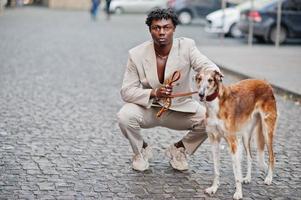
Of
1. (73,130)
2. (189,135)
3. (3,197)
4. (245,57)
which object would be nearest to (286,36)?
(245,57)

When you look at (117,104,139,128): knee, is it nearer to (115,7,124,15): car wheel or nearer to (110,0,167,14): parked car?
(110,0,167,14): parked car

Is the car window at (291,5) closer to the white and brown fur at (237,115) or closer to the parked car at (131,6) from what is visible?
the white and brown fur at (237,115)

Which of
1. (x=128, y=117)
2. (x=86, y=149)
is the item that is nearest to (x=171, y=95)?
(x=128, y=117)

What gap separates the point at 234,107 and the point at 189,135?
1060mm

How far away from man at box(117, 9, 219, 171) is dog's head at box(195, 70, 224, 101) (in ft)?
2.04

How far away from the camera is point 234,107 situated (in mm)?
6691

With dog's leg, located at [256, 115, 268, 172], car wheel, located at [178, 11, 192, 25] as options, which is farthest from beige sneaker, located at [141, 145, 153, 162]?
car wheel, located at [178, 11, 192, 25]

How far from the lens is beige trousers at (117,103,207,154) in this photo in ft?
24.2

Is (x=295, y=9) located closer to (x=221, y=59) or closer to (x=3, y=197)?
(x=221, y=59)

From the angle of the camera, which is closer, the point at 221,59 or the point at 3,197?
the point at 3,197

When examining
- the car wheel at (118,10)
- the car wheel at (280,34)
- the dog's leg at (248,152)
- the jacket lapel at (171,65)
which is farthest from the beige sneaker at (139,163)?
the car wheel at (118,10)

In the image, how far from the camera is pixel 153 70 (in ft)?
24.1

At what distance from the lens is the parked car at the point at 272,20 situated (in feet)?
81.1

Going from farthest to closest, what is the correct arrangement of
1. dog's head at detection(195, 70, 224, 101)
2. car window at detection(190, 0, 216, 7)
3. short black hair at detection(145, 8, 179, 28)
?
car window at detection(190, 0, 216, 7) < short black hair at detection(145, 8, 179, 28) < dog's head at detection(195, 70, 224, 101)
